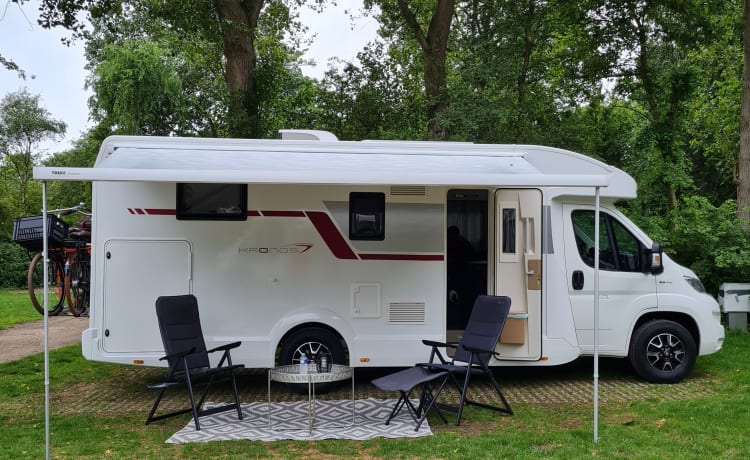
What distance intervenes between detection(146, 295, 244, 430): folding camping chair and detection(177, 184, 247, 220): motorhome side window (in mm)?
855

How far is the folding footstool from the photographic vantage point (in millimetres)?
5398

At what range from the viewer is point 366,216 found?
6.59 m

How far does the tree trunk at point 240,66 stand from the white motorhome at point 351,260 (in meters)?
4.94

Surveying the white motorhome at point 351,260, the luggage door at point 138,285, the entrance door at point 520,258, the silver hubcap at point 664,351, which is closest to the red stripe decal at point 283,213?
the white motorhome at point 351,260

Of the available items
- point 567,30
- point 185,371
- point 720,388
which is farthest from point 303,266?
point 567,30

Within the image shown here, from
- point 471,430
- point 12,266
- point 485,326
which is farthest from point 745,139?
point 12,266

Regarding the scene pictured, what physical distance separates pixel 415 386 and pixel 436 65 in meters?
9.03

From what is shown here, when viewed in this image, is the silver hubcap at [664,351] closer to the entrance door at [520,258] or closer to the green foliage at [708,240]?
the entrance door at [520,258]

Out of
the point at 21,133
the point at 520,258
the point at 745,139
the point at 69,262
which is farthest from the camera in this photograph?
the point at 21,133

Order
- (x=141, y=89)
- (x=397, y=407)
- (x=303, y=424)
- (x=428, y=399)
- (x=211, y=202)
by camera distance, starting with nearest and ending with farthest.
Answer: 1. (x=303, y=424)
2. (x=397, y=407)
3. (x=428, y=399)
4. (x=211, y=202)
5. (x=141, y=89)

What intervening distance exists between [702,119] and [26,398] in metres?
17.6

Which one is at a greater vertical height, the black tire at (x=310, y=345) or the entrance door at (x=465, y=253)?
the entrance door at (x=465, y=253)

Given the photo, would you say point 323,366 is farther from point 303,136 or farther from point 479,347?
point 303,136

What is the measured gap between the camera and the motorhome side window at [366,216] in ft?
21.5
